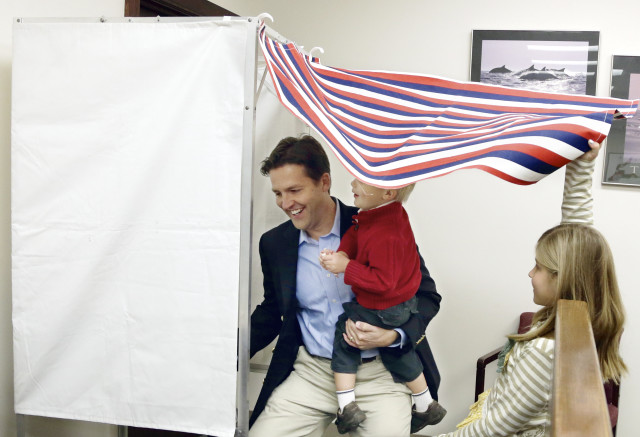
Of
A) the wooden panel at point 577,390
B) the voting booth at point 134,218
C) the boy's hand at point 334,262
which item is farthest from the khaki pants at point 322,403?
the wooden panel at point 577,390

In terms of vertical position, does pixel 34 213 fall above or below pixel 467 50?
below

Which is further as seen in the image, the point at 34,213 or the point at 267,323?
the point at 267,323

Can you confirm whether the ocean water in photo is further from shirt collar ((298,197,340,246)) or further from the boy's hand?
the boy's hand

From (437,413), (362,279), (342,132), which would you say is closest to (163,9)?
(342,132)

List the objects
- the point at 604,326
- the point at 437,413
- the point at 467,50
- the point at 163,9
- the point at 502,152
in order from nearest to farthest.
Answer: the point at 604,326 → the point at 502,152 → the point at 437,413 → the point at 163,9 → the point at 467,50

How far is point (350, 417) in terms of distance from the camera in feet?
6.13

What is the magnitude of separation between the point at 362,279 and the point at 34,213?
932 mm

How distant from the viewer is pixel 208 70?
1.67m

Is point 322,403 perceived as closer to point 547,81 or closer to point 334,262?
point 334,262

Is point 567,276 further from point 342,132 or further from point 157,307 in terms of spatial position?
point 157,307

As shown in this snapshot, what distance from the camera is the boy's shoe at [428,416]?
1967mm

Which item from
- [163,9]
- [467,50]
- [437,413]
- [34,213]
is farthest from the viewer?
[467,50]

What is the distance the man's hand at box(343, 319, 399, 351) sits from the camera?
1855 millimetres

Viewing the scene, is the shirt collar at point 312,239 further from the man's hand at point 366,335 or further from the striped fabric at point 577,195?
the striped fabric at point 577,195
